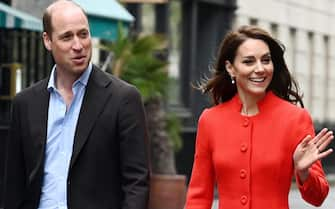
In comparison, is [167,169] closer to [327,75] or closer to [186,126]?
[186,126]

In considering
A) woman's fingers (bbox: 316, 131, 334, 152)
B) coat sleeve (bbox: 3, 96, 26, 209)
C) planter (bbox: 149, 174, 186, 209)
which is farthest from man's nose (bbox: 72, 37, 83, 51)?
planter (bbox: 149, 174, 186, 209)

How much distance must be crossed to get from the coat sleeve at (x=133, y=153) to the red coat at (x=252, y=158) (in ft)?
1.21

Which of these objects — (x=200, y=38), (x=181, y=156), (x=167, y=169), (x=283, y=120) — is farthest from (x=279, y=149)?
(x=200, y=38)

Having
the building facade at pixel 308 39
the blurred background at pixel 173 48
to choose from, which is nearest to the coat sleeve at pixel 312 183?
the blurred background at pixel 173 48

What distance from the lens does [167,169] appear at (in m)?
19.8

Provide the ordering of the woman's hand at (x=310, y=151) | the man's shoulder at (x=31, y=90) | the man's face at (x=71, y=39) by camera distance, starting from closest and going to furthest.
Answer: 1. the woman's hand at (x=310, y=151)
2. the man's face at (x=71, y=39)
3. the man's shoulder at (x=31, y=90)

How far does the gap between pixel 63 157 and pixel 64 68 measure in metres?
0.41

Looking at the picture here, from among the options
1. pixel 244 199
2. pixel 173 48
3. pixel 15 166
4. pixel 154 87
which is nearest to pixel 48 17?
pixel 15 166

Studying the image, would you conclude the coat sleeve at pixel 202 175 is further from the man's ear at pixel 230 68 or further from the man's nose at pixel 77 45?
the man's nose at pixel 77 45

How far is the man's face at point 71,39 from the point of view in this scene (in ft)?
18.6

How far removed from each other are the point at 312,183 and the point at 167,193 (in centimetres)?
1215

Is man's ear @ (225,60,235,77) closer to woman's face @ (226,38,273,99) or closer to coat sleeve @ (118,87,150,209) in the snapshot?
woman's face @ (226,38,273,99)

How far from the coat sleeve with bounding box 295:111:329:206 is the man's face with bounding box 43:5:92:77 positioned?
1027 millimetres

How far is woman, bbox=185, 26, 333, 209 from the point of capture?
18.9 ft
